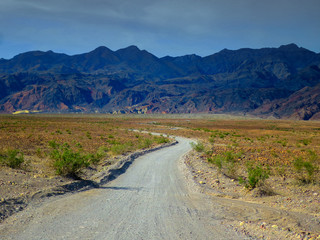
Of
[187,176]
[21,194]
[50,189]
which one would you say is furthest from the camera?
[187,176]

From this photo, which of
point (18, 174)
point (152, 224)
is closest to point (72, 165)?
point (18, 174)

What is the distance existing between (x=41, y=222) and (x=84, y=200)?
236 centimetres

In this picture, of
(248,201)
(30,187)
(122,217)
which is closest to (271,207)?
(248,201)

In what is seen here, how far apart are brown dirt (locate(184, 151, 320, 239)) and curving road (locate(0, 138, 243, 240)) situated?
2.30 ft

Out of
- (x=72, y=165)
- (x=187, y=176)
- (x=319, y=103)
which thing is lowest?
(x=187, y=176)

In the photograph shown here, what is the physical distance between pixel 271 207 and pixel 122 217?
16.6 ft

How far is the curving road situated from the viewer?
7.02 metres

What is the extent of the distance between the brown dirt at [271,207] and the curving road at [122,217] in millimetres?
702

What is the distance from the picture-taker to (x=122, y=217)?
827 centimetres

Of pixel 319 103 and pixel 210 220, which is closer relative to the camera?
pixel 210 220

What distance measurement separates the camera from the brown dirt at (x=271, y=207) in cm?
735

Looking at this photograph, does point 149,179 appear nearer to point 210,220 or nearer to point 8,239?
point 210,220

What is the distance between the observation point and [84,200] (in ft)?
32.5

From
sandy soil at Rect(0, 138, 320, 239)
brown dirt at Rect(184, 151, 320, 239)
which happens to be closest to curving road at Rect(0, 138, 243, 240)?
sandy soil at Rect(0, 138, 320, 239)
